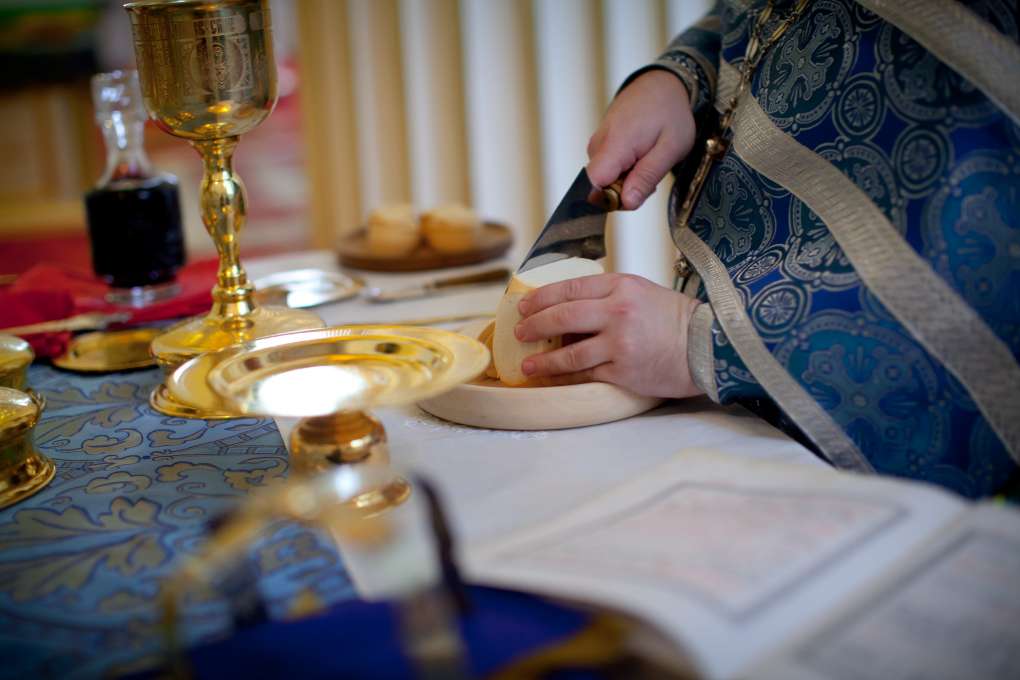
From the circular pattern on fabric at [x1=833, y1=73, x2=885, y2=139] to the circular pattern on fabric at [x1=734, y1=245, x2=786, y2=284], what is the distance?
0.08 m

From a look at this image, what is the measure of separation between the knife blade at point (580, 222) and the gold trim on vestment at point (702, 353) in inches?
5.6

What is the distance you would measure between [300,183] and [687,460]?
3883 mm

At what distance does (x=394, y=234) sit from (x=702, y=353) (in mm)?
623

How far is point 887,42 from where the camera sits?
644 millimetres

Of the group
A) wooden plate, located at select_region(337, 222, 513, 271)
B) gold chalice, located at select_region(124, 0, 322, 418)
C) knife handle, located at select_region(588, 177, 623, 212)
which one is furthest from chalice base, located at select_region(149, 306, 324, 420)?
wooden plate, located at select_region(337, 222, 513, 271)

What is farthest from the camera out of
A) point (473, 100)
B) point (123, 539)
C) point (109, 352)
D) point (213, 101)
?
point (473, 100)

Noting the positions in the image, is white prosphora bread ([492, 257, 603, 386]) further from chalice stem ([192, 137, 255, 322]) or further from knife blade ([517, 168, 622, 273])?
chalice stem ([192, 137, 255, 322])

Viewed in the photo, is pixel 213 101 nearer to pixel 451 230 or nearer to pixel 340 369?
pixel 340 369

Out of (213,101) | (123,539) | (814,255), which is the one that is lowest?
(123,539)

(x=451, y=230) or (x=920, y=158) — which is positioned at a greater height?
(x=920, y=158)

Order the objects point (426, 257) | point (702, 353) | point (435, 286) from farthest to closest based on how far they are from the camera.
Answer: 1. point (426, 257)
2. point (435, 286)
3. point (702, 353)

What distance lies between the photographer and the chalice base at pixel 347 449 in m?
0.55

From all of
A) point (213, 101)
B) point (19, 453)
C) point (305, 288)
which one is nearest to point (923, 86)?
point (213, 101)

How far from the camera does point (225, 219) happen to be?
2.66 feet
